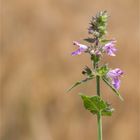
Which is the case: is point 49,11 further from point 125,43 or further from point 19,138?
point 19,138

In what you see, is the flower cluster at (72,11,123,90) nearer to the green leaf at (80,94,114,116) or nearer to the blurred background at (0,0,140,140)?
the green leaf at (80,94,114,116)

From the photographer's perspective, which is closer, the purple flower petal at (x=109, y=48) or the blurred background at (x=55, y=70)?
the purple flower petal at (x=109, y=48)

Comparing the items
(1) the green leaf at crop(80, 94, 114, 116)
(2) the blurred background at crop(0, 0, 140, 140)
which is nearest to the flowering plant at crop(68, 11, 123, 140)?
(1) the green leaf at crop(80, 94, 114, 116)

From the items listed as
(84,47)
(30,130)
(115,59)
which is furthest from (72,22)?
(84,47)

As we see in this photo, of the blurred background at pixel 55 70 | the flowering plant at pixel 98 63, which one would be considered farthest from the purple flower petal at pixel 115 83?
the blurred background at pixel 55 70

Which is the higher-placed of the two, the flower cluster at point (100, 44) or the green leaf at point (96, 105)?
the flower cluster at point (100, 44)

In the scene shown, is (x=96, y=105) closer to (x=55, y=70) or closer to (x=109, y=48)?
(x=109, y=48)

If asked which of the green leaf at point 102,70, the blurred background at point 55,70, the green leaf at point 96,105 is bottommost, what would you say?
the green leaf at point 96,105

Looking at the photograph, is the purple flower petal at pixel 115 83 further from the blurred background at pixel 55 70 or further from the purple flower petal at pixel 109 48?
the blurred background at pixel 55 70
